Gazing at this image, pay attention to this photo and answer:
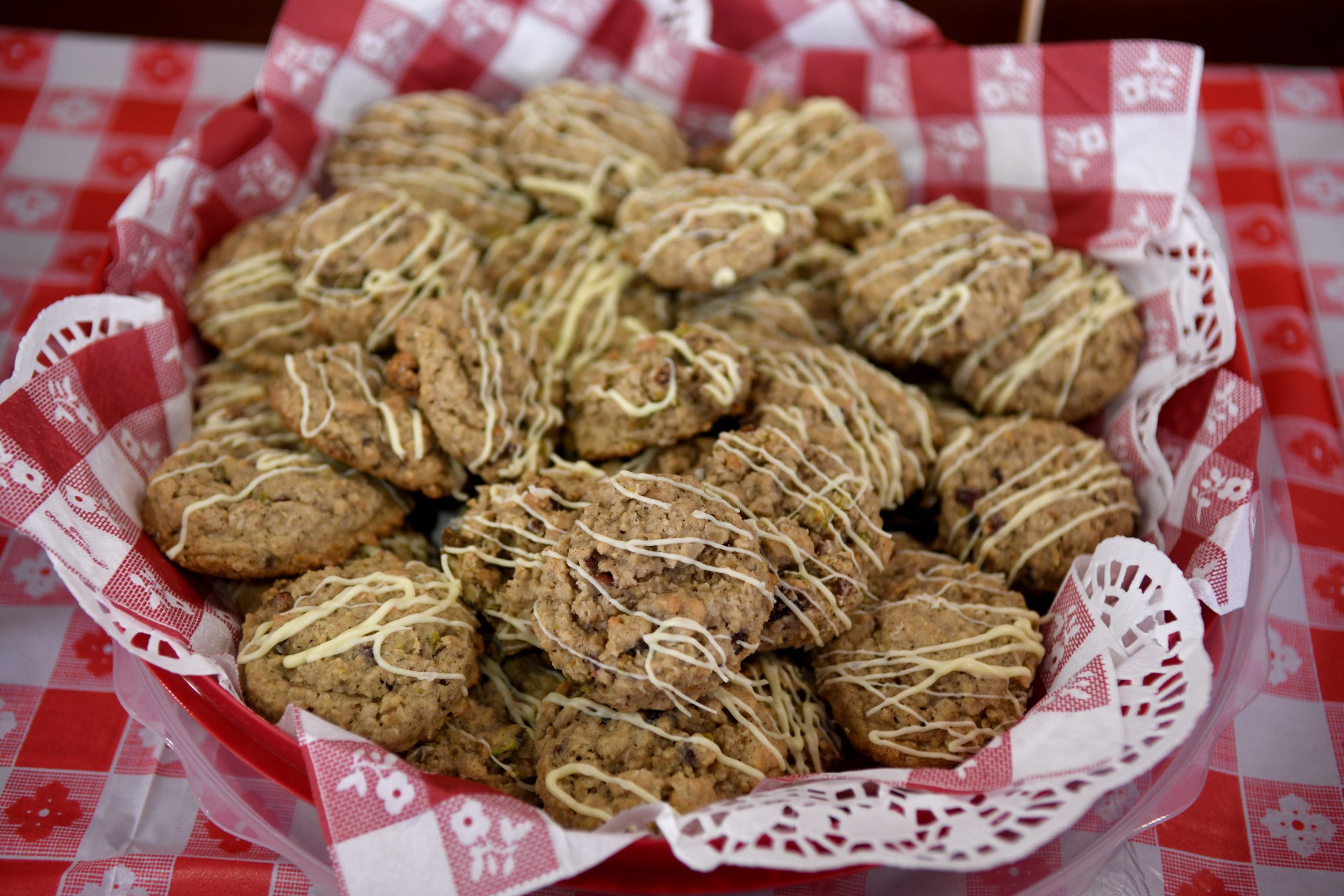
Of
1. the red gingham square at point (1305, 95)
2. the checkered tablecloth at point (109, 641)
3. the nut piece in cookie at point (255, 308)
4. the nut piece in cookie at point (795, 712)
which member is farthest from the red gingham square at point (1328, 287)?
the nut piece in cookie at point (255, 308)

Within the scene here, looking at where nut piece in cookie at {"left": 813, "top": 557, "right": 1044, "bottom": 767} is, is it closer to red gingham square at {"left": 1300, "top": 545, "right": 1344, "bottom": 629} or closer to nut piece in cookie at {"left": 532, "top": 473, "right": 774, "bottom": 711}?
nut piece in cookie at {"left": 532, "top": 473, "right": 774, "bottom": 711}

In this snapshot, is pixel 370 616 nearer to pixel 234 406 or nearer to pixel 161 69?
pixel 234 406

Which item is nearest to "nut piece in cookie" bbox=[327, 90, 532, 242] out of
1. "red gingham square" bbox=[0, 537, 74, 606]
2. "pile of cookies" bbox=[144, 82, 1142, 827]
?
"pile of cookies" bbox=[144, 82, 1142, 827]

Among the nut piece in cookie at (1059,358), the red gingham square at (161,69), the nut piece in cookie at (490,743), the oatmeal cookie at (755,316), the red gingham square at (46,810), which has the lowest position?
the red gingham square at (46,810)

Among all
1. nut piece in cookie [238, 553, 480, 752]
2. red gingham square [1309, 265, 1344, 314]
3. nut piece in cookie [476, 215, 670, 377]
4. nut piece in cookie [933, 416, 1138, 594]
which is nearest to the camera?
nut piece in cookie [238, 553, 480, 752]

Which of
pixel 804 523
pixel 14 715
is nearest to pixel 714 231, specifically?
pixel 804 523

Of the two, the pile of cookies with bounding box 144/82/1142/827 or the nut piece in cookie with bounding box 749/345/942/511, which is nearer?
the pile of cookies with bounding box 144/82/1142/827

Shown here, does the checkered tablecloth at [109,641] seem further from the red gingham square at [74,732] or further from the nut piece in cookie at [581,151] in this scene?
the nut piece in cookie at [581,151]
